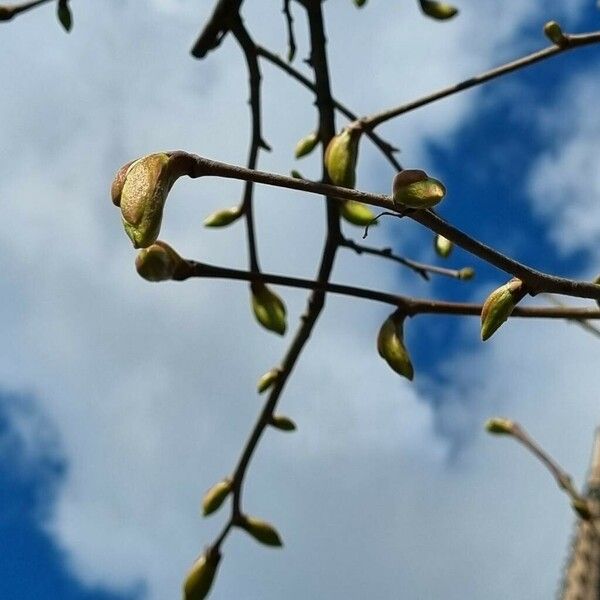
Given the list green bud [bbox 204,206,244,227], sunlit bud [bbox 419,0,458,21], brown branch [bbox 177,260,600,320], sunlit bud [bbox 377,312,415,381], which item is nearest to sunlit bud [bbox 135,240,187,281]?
brown branch [bbox 177,260,600,320]

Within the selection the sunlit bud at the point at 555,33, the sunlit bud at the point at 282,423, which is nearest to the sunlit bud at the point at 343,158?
the sunlit bud at the point at 555,33

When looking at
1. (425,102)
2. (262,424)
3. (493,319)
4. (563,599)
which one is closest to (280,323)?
(262,424)

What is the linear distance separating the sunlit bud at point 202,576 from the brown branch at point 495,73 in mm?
356

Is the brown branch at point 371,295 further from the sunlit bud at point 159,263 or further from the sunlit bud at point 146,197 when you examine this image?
the sunlit bud at point 146,197

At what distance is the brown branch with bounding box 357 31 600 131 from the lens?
2.05 feet

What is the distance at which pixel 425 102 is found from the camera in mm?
631

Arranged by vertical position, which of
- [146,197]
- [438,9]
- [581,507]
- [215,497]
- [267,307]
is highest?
[438,9]

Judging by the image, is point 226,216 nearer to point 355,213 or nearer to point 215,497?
point 355,213

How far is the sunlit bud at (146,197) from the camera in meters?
0.34

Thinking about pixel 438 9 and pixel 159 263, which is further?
pixel 438 9

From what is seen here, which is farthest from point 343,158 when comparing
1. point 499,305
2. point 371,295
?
point 499,305

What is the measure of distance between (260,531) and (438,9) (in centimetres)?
54

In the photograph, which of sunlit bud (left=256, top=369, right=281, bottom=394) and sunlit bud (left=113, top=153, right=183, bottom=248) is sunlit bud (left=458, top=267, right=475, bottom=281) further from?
sunlit bud (left=113, top=153, right=183, bottom=248)

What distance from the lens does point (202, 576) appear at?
741 mm
